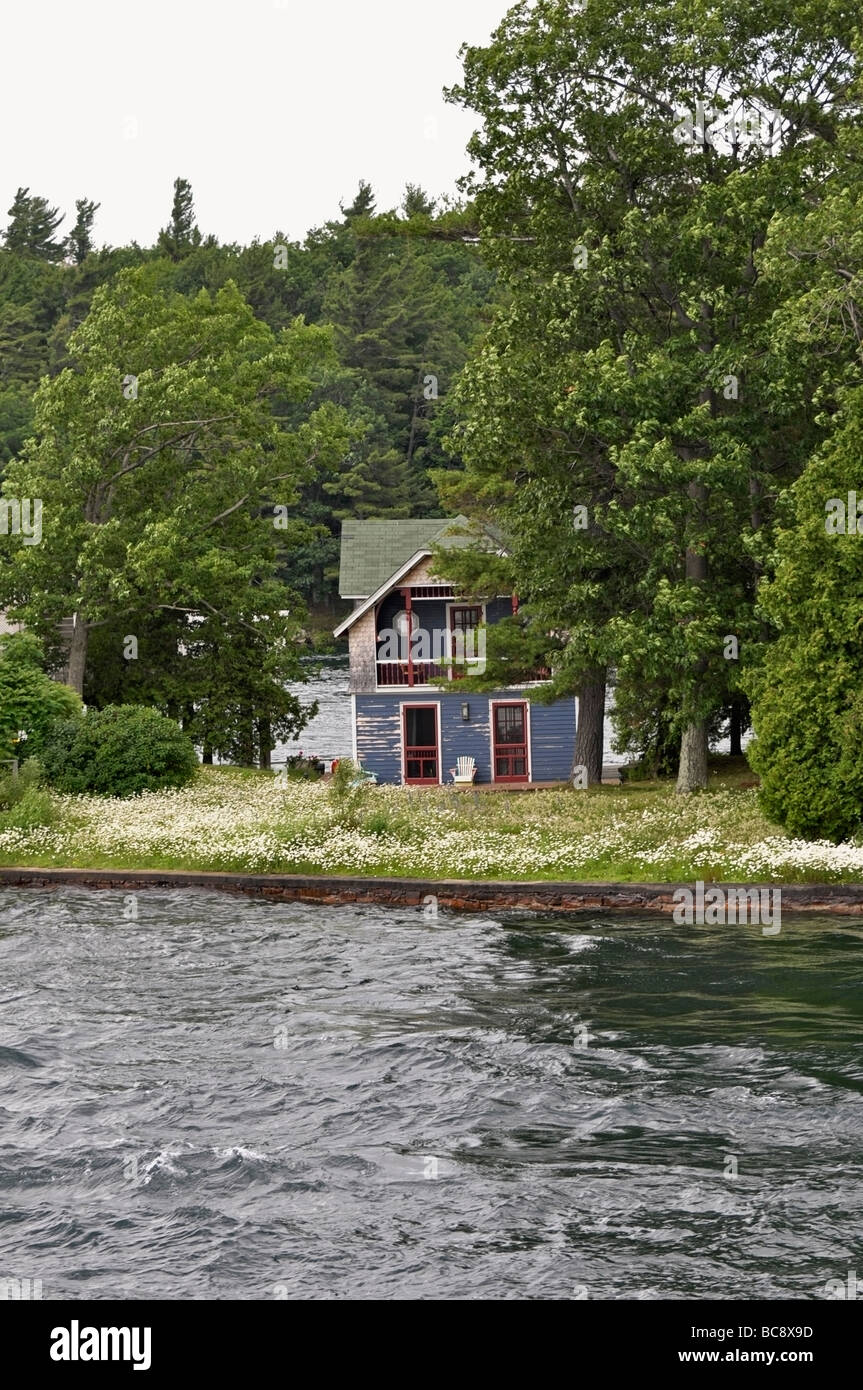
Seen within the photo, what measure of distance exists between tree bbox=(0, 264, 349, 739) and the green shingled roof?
2389mm

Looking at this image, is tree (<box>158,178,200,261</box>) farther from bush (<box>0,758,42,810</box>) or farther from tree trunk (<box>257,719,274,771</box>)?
bush (<box>0,758,42,810</box>)

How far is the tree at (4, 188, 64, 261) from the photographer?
Answer: 149625 millimetres

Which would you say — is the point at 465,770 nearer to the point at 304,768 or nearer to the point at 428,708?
the point at 428,708

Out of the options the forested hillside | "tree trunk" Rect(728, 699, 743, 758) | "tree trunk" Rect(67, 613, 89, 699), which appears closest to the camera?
"tree trunk" Rect(728, 699, 743, 758)

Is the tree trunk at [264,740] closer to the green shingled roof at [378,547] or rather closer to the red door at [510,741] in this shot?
the green shingled roof at [378,547]

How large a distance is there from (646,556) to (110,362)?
694 inches

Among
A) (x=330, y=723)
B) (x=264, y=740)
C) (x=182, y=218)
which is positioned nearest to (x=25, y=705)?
(x=264, y=740)

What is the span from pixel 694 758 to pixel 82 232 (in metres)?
130

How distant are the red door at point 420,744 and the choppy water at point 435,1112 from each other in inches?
982

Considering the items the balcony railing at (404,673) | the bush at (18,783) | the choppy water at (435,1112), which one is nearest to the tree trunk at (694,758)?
the choppy water at (435,1112)

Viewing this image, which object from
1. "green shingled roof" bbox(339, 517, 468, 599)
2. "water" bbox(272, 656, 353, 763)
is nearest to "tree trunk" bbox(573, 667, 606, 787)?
"green shingled roof" bbox(339, 517, 468, 599)

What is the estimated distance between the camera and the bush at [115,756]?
36.9 meters

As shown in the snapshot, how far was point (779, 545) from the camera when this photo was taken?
2938cm
